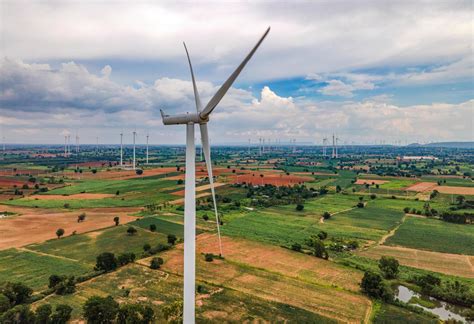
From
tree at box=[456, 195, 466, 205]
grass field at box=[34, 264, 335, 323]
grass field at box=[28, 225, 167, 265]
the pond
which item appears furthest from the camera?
tree at box=[456, 195, 466, 205]

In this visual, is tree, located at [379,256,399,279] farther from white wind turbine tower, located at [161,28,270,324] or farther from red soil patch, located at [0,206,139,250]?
red soil patch, located at [0,206,139,250]

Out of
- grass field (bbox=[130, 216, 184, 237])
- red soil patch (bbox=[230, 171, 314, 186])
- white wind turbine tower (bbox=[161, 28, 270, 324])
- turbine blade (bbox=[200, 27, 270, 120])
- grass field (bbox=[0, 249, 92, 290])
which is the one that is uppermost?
turbine blade (bbox=[200, 27, 270, 120])

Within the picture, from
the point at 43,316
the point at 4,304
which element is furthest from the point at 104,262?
the point at 43,316

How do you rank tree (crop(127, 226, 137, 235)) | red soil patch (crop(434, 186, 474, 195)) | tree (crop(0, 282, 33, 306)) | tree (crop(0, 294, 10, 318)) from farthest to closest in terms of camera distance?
red soil patch (crop(434, 186, 474, 195))
tree (crop(127, 226, 137, 235))
tree (crop(0, 282, 33, 306))
tree (crop(0, 294, 10, 318))

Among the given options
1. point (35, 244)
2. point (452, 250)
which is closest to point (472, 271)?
point (452, 250)

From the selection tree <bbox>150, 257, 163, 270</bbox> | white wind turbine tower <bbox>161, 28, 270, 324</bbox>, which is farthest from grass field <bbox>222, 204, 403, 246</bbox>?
A: white wind turbine tower <bbox>161, 28, 270, 324</bbox>

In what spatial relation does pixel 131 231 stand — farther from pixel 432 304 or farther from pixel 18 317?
pixel 432 304

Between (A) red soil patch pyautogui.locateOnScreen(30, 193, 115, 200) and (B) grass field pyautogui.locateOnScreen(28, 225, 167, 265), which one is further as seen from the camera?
(A) red soil patch pyautogui.locateOnScreen(30, 193, 115, 200)

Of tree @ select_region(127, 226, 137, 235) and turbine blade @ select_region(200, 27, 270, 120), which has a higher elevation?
turbine blade @ select_region(200, 27, 270, 120)

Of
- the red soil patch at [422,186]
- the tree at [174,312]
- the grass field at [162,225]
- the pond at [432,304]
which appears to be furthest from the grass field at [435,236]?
the red soil patch at [422,186]
